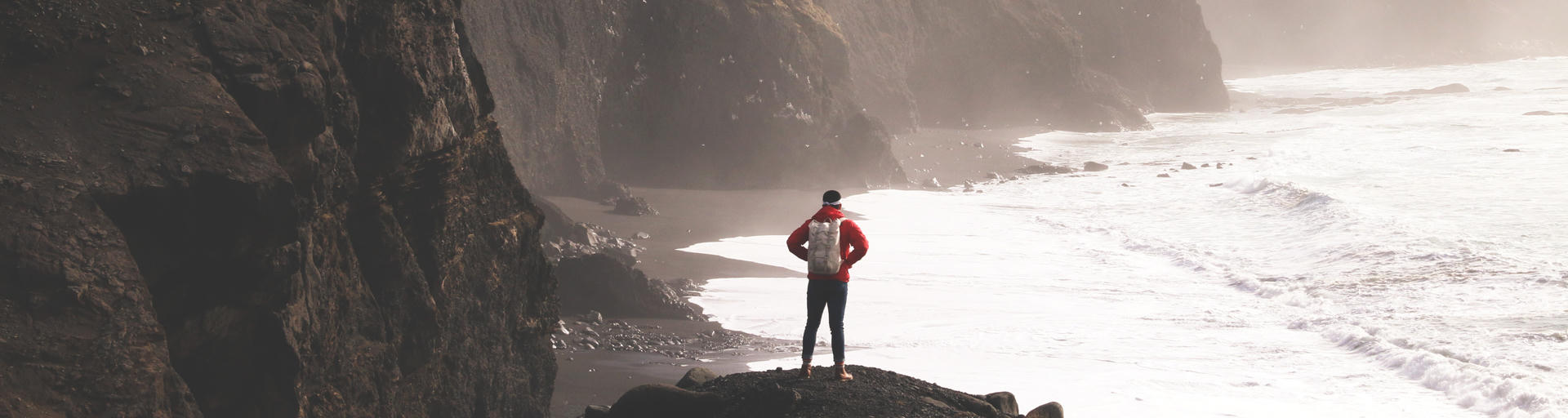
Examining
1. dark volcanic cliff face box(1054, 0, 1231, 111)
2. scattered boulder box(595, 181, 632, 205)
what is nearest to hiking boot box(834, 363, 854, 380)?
scattered boulder box(595, 181, 632, 205)

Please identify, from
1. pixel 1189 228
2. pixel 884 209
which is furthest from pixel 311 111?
pixel 1189 228

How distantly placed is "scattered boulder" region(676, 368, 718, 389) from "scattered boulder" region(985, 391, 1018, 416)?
1.86 meters

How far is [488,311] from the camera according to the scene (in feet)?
28.4

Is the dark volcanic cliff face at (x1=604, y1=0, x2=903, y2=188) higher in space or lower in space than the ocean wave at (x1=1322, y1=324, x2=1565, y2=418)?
higher

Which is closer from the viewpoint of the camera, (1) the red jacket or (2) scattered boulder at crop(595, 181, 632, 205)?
(1) the red jacket

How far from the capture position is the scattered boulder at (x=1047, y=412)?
8250 millimetres

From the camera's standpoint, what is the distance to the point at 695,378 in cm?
871

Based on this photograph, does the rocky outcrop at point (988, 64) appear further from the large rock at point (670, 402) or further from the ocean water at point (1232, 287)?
the large rock at point (670, 402)

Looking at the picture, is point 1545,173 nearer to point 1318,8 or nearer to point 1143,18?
point 1143,18

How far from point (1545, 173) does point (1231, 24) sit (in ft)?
213

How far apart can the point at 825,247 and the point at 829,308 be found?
38 cm

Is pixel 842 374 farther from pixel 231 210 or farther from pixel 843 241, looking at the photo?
pixel 231 210

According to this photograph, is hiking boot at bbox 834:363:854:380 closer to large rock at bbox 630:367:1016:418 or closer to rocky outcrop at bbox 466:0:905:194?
large rock at bbox 630:367:1016:418

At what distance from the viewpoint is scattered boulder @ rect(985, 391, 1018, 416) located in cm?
826
